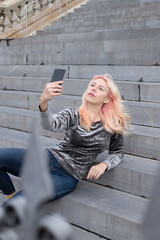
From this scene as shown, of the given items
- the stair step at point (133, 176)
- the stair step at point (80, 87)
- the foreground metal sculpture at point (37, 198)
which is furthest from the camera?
the stair step at point (80, 87)

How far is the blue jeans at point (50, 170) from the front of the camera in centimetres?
288

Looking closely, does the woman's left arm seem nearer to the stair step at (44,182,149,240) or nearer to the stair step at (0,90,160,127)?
the stair step at (44,182,149,240)

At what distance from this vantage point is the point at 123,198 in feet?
9.71

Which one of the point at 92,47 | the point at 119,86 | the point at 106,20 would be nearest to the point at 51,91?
the point at 119,86

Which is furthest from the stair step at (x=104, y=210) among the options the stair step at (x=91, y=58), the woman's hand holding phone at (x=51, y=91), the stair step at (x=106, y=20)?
the stair step at (x=106, y=20)

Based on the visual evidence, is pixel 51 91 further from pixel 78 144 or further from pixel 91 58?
pixel 91 58

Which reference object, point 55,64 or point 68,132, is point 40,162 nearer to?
A: point 68,132

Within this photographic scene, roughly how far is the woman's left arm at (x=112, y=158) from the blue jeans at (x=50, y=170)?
20cm

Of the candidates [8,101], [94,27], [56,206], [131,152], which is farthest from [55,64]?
[56,206]

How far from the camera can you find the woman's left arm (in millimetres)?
2900

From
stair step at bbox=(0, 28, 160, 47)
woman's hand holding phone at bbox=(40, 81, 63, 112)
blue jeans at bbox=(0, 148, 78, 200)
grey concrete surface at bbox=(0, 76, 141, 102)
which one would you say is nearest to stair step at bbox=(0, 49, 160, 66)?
grey concrete surface at bbox=(0, 76, 141, 102)

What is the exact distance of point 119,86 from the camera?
455cm

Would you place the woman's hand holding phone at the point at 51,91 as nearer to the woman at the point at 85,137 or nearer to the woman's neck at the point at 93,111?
the woman at the point at 85,137

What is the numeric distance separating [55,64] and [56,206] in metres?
3.75
